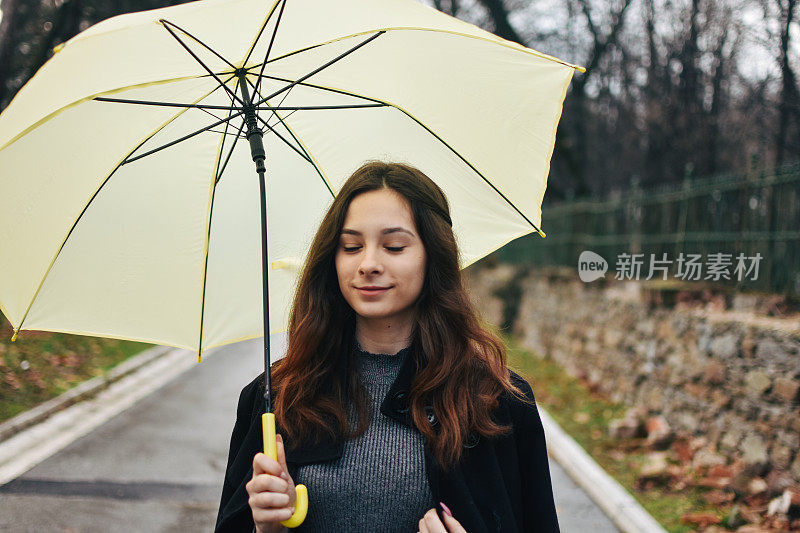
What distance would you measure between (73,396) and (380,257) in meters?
7.36

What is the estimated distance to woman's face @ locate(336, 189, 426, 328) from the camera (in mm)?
1981

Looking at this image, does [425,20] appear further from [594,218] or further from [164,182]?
[594,218]

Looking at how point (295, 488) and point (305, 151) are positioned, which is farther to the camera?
point (305, 151)

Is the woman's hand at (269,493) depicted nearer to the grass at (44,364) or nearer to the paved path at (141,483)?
the paved path at (141,483)

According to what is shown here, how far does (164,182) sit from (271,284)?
1.72 feet

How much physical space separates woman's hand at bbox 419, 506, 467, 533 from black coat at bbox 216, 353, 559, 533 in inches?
3.3

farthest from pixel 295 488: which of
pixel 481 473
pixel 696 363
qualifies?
pixel 696 363

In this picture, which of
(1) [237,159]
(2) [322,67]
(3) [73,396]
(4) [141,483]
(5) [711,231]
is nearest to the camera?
(2) [322,67]

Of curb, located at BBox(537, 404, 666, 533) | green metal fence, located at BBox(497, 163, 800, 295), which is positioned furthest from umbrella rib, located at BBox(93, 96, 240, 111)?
green metal fence, located at BBox(497, 163, 800, 295)

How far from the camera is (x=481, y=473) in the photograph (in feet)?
6.42

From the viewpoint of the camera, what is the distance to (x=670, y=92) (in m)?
13.6

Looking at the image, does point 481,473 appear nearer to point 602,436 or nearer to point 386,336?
point 386,336

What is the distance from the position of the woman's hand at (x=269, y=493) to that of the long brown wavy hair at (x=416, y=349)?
10.3 inches

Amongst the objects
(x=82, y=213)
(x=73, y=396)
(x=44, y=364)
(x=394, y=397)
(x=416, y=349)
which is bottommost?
(x=73, y=396)
